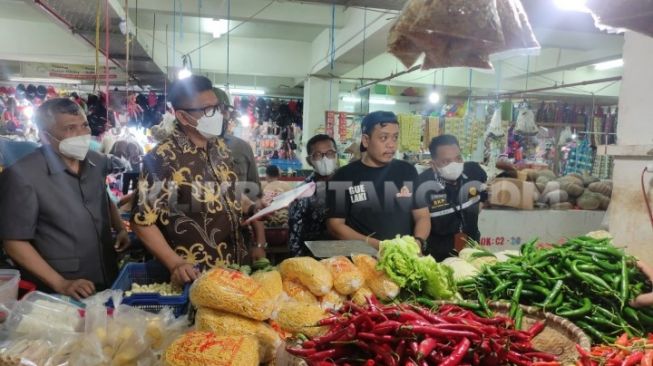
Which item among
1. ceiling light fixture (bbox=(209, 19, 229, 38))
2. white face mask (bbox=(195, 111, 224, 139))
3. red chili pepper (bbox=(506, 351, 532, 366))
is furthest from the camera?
ceiling light fixture (bbox=(209, 19, 229, 38))

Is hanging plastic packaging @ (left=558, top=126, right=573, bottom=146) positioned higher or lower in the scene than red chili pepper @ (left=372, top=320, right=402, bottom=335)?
higher

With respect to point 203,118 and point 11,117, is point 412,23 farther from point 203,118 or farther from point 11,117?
point 11,117

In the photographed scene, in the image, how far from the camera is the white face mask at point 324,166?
3957mm

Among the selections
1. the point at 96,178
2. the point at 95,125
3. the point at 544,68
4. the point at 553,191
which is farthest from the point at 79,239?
the point at 544,68

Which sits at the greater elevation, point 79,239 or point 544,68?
point 544,68

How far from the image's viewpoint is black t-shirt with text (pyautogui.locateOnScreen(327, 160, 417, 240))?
10.5 feet

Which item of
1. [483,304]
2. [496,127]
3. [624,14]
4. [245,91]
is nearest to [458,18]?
[624,14]

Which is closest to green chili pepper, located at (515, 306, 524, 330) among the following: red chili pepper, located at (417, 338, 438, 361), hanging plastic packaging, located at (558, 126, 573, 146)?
red chili pepper, located at (417, 338, 438, 361)

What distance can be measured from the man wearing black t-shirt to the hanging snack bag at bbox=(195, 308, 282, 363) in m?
1.64

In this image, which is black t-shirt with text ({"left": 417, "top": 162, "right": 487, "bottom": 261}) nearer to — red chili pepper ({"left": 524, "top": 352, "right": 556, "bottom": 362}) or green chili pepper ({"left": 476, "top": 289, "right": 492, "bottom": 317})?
green chili pepper ({"left": 476, "top": 289, "right": 492, "bottom": 317})

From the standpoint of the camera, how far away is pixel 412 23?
1.39m

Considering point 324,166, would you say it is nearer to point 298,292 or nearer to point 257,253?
point 257,253

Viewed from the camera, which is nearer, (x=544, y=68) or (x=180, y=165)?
(x=180, y=165)

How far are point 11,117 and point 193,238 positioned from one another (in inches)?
451
